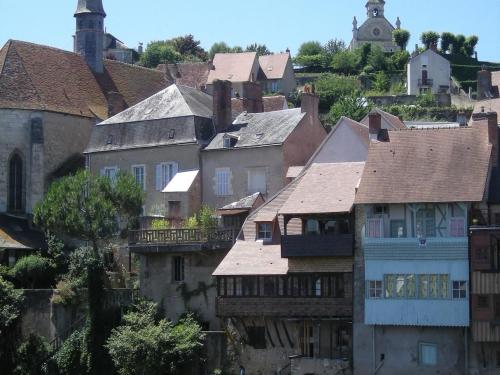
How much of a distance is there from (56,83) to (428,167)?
107ft

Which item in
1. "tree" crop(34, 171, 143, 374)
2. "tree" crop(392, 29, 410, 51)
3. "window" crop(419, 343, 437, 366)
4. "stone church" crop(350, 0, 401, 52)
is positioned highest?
"stone church" crop(350, 0, 401, 52)

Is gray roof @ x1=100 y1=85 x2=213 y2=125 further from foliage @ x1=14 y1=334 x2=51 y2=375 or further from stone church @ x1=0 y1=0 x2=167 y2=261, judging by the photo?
foliage @ x1=14 y1=334 x2=51 y2=375

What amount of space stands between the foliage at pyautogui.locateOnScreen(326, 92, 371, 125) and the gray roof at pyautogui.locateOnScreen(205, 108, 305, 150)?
2116 cm

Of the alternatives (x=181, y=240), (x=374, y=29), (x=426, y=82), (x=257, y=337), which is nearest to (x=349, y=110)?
(x=426, y=82)

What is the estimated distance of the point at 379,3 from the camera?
151 meters

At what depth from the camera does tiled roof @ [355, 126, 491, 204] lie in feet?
155

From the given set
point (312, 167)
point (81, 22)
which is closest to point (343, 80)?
point (81, 22)

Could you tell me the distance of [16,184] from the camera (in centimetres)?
7112

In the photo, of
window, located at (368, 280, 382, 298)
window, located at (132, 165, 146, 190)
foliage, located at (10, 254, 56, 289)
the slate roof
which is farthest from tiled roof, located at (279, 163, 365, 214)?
the slate roof

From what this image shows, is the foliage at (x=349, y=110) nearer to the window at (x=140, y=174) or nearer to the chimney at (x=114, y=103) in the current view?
the chimney at (x=114, y=103)

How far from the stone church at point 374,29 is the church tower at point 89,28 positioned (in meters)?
62.4

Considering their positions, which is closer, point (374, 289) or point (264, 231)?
point (374, 289)

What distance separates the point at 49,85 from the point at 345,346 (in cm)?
3159

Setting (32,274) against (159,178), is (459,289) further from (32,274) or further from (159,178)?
(32,274)
